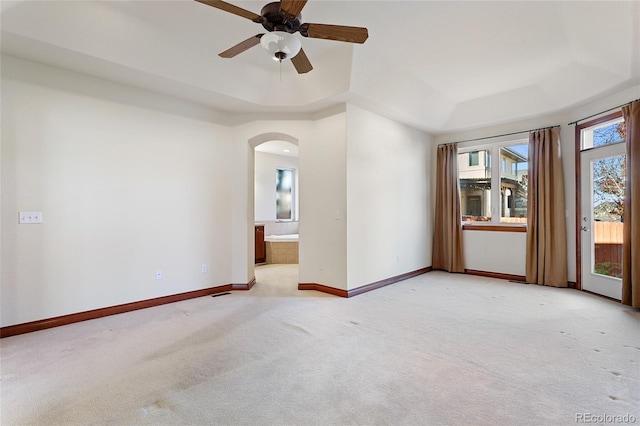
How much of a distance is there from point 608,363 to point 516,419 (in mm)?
1281

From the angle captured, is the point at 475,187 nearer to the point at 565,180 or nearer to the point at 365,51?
the point at 565,180

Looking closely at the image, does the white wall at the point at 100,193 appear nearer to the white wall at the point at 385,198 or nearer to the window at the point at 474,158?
the white wall at the point at 385,198

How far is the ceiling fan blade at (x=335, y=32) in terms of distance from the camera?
88.4 inches

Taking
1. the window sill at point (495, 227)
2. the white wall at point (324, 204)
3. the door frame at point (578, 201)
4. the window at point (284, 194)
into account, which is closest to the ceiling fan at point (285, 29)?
the white wall at point (324, 204)

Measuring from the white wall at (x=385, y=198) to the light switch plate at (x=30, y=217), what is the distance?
11.5 feet

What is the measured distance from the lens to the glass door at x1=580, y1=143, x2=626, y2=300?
3.98 metres

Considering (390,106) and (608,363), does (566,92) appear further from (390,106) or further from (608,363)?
(608,363)

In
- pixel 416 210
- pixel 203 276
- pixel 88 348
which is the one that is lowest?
pixel 88 348

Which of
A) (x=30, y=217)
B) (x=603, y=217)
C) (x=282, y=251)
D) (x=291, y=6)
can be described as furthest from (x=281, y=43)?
(x=282, y=251)

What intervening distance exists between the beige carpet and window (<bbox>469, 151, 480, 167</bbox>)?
300 cm

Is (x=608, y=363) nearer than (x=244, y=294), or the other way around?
(x=608, y=363)

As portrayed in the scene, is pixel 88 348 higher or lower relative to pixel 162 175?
lower

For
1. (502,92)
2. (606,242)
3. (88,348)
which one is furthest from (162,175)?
(606,242)

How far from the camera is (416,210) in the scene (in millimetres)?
5648
